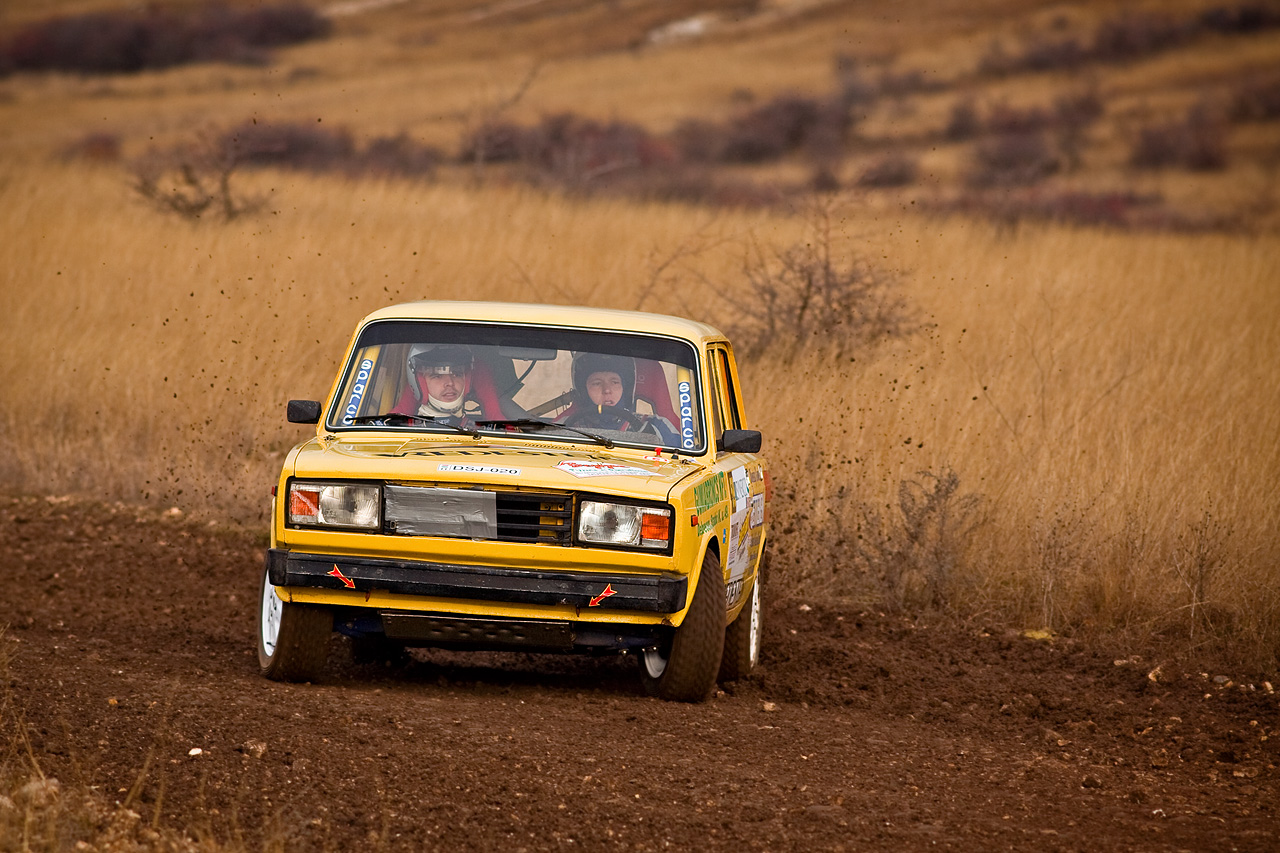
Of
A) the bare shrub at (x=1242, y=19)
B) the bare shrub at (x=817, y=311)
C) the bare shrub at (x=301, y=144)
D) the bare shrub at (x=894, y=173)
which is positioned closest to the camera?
the bare shrub at (x=817, y=311)

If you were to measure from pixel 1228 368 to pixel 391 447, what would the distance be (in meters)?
9.34

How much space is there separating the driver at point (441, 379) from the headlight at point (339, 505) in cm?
90

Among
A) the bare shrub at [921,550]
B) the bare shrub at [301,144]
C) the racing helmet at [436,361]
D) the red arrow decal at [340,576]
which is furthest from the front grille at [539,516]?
the bare shrub at [301,144]

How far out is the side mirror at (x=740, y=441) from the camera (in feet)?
22.5

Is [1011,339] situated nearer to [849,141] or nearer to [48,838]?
[48,838]

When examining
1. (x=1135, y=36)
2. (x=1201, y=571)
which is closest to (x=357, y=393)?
(x=1201, y=571)

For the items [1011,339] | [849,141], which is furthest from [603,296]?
[849,141]

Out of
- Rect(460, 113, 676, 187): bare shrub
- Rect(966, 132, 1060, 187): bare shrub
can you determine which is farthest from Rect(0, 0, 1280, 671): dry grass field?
Rect(966, 132, 1060, 187): bare shrub

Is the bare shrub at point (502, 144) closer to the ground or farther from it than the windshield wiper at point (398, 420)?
farther from it

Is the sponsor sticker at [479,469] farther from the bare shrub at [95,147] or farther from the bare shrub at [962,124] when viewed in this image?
the bare shrub at [962,124]

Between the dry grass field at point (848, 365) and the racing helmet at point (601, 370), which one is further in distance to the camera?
the dry grass field at point (848, 365)

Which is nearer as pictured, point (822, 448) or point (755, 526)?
point (755, 526)

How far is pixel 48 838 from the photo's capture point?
4199 mm

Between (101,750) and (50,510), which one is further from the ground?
(101,750)
